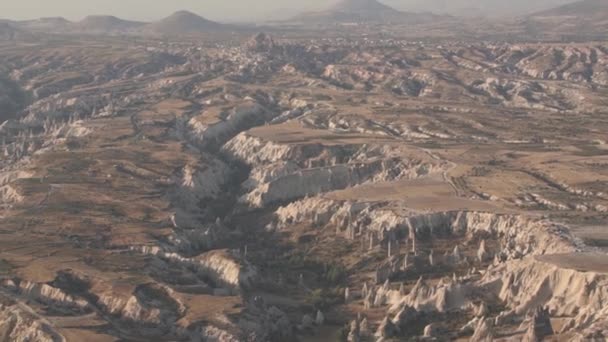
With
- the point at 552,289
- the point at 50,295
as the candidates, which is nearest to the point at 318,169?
the point at 50,295

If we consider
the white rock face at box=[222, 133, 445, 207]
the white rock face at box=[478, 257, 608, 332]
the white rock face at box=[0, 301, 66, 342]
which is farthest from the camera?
the white rock face at box=[222, 133, 445, 207]

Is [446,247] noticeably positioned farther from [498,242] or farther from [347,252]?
[347,252]

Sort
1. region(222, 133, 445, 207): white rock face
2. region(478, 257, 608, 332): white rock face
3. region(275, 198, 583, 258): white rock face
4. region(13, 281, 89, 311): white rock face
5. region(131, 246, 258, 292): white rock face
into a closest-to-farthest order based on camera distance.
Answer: region(478, 257, 608, 332): white rock face, region(13, 281, 89, 311): white rock face, region(131, 246, 258, 292): white rock face, region(275, 198, 583, 258): white rock face, region(222, 133, 445, 207): white rock face

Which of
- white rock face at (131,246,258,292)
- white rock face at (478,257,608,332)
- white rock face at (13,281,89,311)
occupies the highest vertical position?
white rock face at (478,257,608,332)

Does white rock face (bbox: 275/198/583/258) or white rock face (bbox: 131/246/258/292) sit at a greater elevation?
white rock face (bbox: 275/198/583/258)

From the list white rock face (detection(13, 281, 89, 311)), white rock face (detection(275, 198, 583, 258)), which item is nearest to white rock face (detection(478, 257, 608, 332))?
white rock face (detection(275, 198, 583, 258))

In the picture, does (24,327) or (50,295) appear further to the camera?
(50,295)

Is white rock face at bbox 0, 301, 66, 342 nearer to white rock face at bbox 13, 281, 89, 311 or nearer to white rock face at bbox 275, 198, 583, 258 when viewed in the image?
→ white rock face at bbox 13, 281, 89, 311

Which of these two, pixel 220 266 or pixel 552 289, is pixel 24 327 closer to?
pixel 220 266

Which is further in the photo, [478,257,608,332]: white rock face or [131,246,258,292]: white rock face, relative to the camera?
[131,246,258,292]: white rock face

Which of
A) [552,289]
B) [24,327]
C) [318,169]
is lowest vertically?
[24,327]

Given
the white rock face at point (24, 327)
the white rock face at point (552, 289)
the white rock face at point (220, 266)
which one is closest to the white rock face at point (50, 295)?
the white rock face at point (24, 327)

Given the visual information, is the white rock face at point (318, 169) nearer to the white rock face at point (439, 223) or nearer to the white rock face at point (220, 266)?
the white rock face at point (439, 223)
